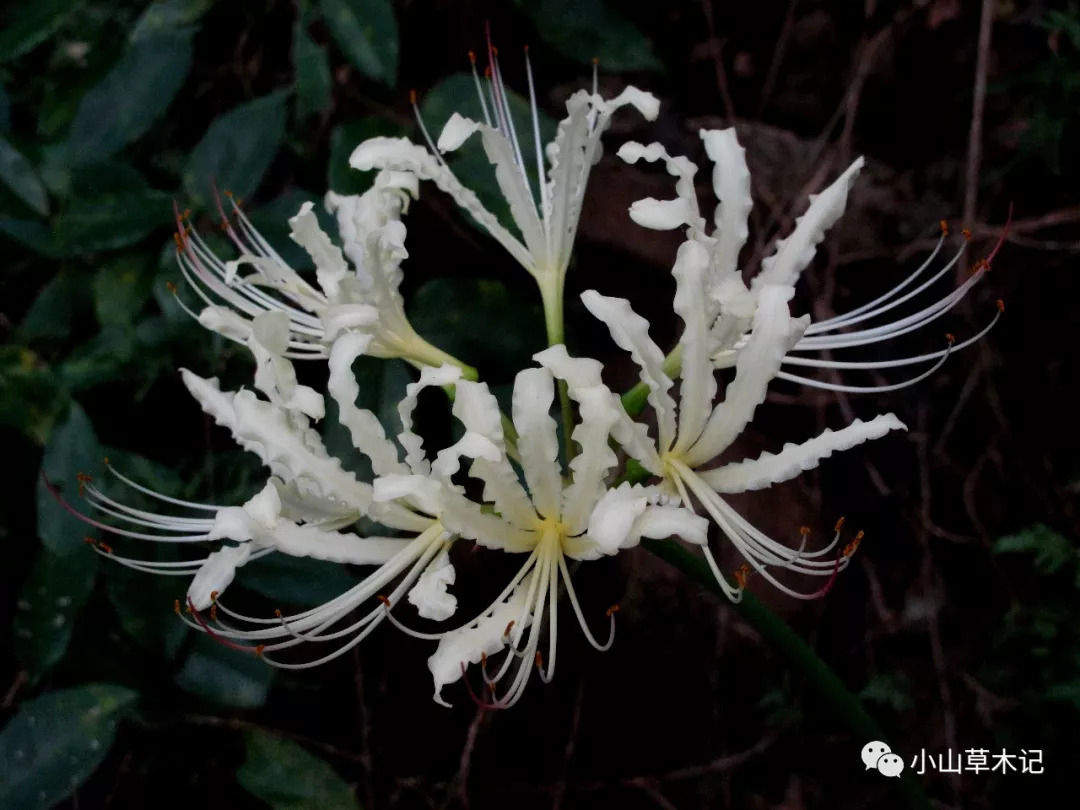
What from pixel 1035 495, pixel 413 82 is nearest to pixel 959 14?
pixel 1035 495

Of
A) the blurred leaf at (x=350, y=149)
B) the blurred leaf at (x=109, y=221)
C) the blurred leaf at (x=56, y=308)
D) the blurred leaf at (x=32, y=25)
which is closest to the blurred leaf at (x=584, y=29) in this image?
the blurred leaf at (x=350, y=149)

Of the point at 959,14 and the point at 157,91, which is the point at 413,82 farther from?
the point at 959,14

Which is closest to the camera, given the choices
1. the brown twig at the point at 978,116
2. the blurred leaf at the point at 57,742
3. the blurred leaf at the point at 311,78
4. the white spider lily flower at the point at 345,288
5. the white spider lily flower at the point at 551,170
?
the white spider lily flower at the point at 345,288

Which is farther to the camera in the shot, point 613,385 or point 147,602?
point 613,385

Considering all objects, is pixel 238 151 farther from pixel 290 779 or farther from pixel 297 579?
pixel 290 779

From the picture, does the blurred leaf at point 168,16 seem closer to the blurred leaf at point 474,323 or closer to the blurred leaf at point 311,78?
the blurred leaf at point 311,78

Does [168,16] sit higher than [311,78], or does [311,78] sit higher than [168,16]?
[168,16]

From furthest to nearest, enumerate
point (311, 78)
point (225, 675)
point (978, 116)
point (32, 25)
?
point (978, 116)
point (32, 25)
point (311, 78)
point (225, 675)

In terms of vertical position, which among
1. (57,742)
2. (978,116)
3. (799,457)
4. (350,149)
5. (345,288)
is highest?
(978,116)

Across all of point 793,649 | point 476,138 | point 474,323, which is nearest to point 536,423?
point 793,649
